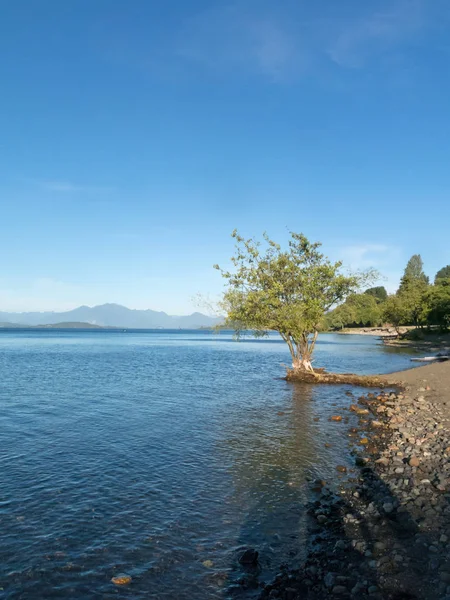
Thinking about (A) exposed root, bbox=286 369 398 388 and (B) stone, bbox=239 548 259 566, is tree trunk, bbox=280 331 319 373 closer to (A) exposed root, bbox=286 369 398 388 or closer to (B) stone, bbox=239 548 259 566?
(A) exposed root, bbox=286 369 398 388

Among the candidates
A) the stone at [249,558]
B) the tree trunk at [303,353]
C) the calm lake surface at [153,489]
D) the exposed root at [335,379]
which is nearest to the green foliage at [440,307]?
the exposed root at [335,379]

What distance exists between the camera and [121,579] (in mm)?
9211

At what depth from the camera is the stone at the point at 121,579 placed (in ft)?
29.9

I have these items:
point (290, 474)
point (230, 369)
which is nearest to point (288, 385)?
point (230, 369)

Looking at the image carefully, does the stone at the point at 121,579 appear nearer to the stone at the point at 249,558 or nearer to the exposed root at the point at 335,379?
the stone at the point at 249,558

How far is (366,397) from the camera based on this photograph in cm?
3123

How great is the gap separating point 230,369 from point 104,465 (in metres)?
39.1

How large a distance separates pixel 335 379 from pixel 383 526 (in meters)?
28.7

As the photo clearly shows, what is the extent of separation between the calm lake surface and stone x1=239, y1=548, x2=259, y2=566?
224 mm

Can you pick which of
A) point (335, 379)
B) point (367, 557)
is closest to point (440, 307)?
point (335, 379)

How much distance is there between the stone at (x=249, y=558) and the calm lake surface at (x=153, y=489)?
0.22 meters

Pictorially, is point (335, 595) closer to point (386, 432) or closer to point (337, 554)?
point (337, 554)

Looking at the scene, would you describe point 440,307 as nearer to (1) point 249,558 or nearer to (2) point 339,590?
(1) point 249,558

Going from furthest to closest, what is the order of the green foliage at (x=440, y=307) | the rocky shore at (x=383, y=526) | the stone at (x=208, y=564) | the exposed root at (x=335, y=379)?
the green foliage at (x=440, y=307) → the exposed root at (x=335, y=379) → the stone at (x=208, y=564) → the rocky shore at (x=383, y=526)
